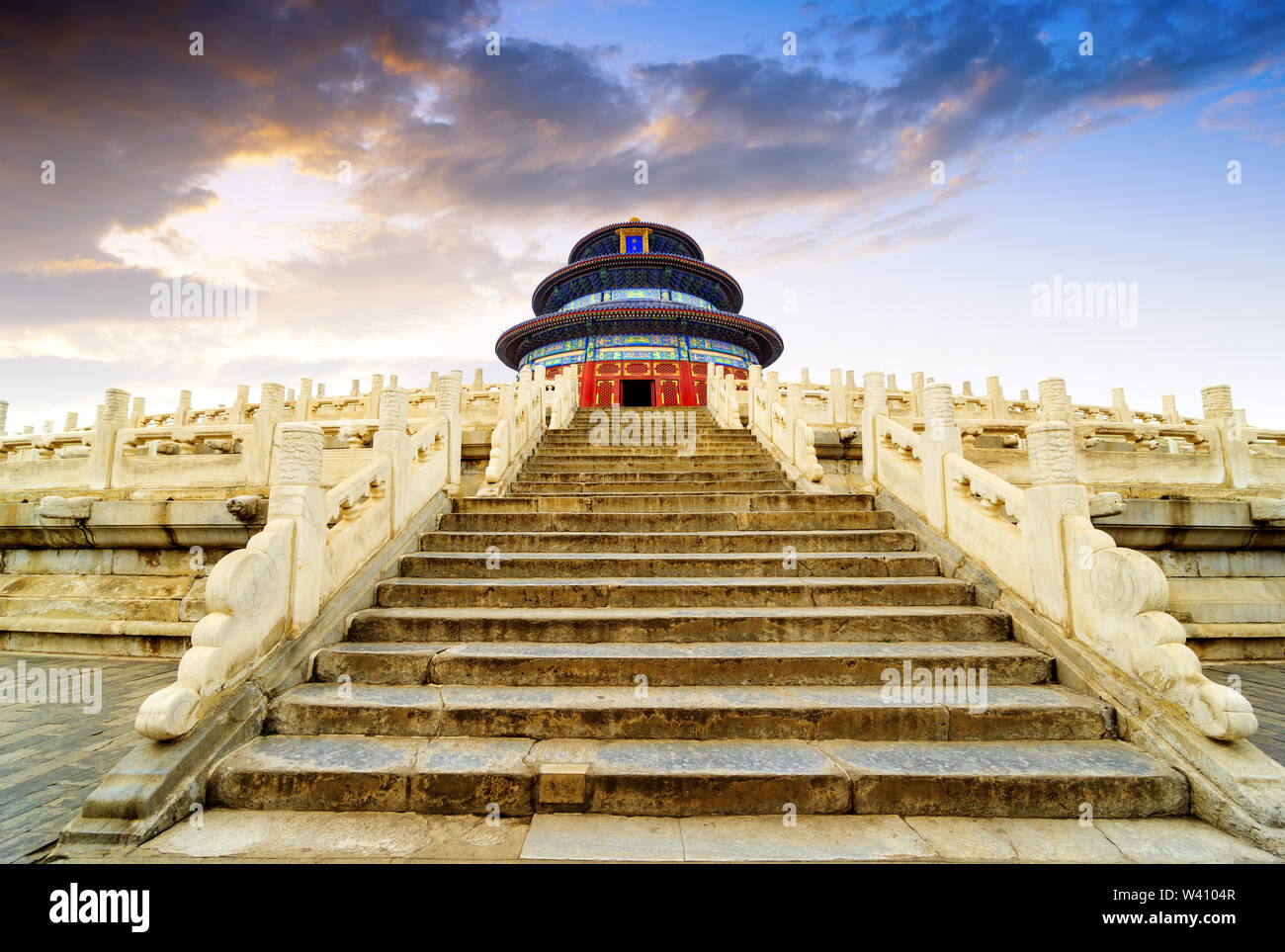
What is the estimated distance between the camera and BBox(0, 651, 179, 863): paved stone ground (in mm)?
2678

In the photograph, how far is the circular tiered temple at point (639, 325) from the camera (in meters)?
24.2

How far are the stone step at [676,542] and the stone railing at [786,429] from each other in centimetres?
197

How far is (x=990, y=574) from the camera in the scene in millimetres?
4820

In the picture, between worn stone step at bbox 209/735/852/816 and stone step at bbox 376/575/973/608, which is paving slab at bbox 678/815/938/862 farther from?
stone step at bbox 376/575/973/608

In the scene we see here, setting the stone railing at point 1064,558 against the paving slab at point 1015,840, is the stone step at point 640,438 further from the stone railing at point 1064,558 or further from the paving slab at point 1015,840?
the paving slab at point 1015,840

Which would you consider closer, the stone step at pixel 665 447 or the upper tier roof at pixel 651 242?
the stone step at pixel 665 447

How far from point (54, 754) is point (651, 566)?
14.4 feet

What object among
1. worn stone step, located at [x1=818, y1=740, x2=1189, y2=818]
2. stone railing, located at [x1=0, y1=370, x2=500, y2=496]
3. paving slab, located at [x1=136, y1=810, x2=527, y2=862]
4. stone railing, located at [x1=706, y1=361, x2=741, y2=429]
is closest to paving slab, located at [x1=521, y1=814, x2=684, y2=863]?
paving slab, located at [x1=136, y1=810, x2=527, y2=862]

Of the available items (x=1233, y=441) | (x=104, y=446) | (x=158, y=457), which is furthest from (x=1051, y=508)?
(x=104, y=446)

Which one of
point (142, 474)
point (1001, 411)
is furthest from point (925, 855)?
point (1001, 411)

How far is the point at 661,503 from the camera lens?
7.02 meters

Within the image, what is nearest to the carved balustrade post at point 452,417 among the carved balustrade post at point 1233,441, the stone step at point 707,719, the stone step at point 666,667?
the stone step at point 666,667

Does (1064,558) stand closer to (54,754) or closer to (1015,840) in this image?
(1015,840)

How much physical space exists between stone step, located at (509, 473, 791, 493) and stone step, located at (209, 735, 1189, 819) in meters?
A: 4.88
